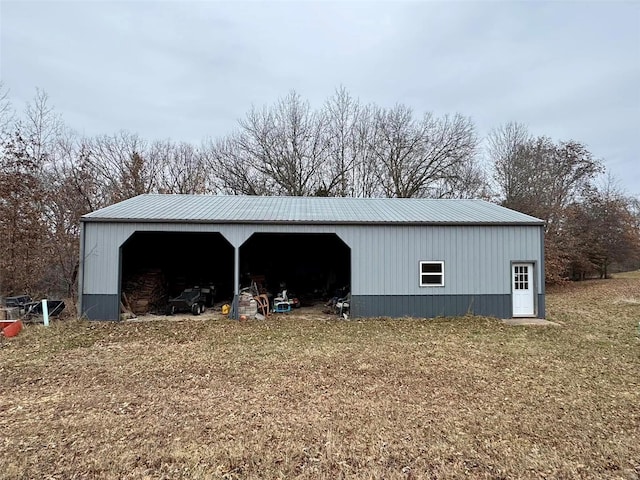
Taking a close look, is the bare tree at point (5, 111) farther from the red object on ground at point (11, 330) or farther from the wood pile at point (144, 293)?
the red object on ground at point (11, 330)

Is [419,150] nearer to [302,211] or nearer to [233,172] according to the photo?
[233,172]

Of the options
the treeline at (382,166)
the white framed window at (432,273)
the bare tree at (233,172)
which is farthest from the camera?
the bare tree at (233,172)

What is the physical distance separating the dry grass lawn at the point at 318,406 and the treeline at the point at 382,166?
47.7 feet

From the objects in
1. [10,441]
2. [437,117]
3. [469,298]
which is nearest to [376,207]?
[469,298]

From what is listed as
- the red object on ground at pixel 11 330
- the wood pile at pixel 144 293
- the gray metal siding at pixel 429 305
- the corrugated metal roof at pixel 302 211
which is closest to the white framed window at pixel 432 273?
the gray metal siding at pixel 429 305

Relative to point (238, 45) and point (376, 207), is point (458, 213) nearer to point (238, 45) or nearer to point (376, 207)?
point (376, 207)

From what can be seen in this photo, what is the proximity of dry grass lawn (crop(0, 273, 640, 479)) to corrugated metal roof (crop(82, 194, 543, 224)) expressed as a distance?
11.5 ft

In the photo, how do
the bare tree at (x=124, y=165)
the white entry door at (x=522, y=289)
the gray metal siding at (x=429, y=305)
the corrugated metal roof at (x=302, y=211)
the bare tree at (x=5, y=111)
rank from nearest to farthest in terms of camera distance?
the corrugated metal roof at (x=302, y=211) → the gray metal siding at (x=429, y=305) → the white entry door at (x=522, y=289) → the bare tree at (x=5, y=111) → the bare tree at (x=124, y=165)

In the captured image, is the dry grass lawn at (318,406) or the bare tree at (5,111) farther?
the bare tree at (5,111)

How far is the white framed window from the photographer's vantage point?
1077 cm

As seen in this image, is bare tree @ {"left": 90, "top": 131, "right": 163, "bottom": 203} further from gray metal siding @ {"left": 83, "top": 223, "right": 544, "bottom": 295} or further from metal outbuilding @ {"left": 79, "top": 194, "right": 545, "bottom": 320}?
gray metal siding @ {"left": 83, "top": 223, "right": 544, "bottom": 295}

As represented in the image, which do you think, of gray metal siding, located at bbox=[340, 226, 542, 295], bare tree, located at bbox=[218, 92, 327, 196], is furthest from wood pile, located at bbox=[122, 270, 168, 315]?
bare tree, located at bbox=[218, 92, 327, 196]

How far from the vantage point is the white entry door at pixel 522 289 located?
10891 millimetres

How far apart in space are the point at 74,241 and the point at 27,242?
7.74 feet
